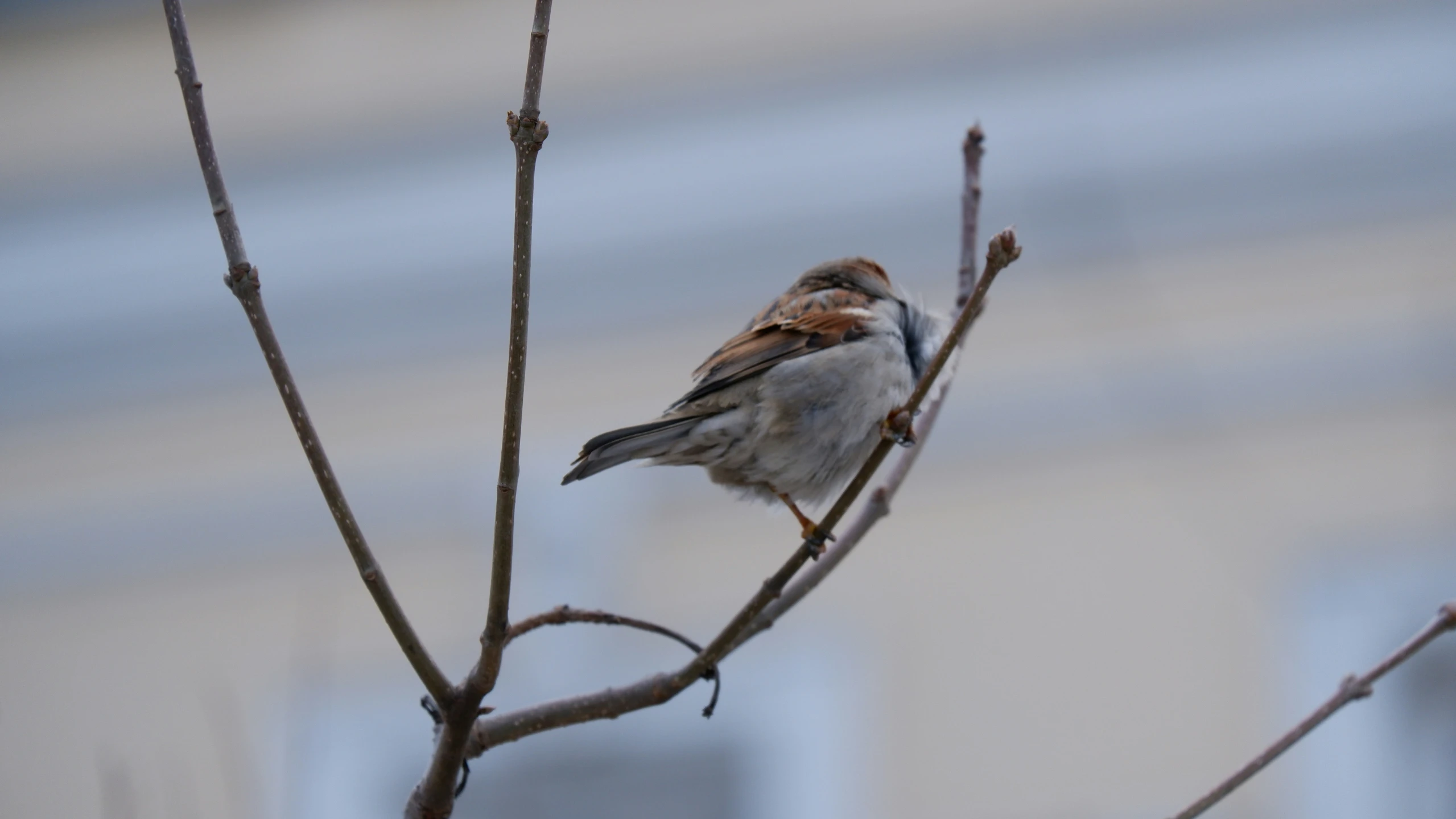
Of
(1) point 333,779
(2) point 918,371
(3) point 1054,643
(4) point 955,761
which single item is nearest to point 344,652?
(1) point 333,779

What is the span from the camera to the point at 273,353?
1.51 m

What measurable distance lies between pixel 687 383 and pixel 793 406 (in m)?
2.61

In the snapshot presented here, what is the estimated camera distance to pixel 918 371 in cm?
292

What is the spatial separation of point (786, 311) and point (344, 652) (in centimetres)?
288

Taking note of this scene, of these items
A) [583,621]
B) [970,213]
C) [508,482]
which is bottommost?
[583,621]

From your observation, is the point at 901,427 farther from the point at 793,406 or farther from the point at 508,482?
the point at 508,482

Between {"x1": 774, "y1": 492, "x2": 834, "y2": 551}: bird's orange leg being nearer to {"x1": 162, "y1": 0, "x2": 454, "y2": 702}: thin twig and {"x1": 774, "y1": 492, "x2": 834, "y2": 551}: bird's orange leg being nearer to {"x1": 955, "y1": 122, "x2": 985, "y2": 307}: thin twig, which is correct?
{"x1": 955, "y1": 122, "x2": 985, "y2": 307}: thin twig

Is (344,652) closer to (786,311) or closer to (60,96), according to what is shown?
(786,311)

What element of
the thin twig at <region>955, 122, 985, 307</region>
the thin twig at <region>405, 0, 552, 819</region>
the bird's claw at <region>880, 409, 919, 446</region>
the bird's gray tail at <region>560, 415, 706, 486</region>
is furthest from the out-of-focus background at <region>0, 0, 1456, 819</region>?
the thin twig at <region>405, 0, 552, 819</region>

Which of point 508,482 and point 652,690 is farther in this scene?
point 652,690

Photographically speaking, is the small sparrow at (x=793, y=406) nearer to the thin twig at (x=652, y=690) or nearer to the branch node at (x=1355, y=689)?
the thin twig at (x=652, y=690)

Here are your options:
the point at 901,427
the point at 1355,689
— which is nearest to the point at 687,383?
the point at 901,427

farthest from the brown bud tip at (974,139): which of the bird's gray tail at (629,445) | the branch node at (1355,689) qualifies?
the branch node at (1355,689)

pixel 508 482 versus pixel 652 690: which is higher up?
pixel 508 482
